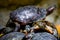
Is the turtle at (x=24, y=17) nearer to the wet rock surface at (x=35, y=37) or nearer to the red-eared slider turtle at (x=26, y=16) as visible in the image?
the red-eared slider turtle at (x=26, y=16)

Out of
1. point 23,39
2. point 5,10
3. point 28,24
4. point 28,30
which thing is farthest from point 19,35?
point 5,10

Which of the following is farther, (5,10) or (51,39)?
(5,10)

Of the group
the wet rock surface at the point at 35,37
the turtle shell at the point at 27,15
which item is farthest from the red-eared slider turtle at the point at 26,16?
the wet rock surface at the point at 35,37

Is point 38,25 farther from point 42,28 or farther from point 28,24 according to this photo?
point 28,24

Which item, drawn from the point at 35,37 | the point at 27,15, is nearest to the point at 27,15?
the point at 27,15

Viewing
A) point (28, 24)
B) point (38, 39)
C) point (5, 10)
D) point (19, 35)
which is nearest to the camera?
point (38, 39)

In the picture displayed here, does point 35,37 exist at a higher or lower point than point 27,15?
lower

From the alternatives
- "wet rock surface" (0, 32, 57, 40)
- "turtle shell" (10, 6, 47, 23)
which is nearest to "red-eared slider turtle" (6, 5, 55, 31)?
"turtle shell" (10, 6, 47, 23)

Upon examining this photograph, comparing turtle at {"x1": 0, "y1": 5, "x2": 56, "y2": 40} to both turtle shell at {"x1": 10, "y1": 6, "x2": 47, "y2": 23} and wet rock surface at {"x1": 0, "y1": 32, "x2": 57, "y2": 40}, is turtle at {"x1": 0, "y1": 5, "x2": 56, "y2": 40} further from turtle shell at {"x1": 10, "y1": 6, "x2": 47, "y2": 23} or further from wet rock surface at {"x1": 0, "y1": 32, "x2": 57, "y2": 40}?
wet rock surface at {"x1": 0, "y1": 32, "x2": 57, "y2": 40}

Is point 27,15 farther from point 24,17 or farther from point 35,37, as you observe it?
point 35,37
